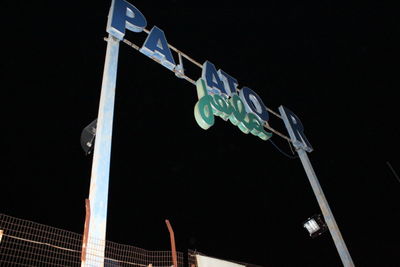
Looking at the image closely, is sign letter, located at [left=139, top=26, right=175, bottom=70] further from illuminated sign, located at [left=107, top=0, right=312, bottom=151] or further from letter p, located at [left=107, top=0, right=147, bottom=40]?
letter p, located at [left=107, top=0, right=147, bottom=40]

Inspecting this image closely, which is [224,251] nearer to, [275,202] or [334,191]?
[275,202]

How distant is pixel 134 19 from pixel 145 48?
0.64 meters

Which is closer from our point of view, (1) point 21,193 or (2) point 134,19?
(2) point 134,19

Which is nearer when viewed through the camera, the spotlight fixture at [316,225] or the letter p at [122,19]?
the letter p at [122,19]

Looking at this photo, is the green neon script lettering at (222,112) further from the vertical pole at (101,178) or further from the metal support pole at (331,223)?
the vertical pole at (101,178)

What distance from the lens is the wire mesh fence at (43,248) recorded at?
328cm

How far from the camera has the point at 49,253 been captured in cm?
348

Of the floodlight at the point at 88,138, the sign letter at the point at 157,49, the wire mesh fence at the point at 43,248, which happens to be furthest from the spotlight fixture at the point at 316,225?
the floodlight at the point at 88,138

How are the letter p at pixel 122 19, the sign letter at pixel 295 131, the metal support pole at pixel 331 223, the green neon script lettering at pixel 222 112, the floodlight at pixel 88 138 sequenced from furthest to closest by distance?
the sign letter at pixel 295 131 < the metal support pole at pixel 331 223 < the green neon script lettering at pixel 222 112 < the letter p at pixel 122 19 < the floodlight at pixel 88 138

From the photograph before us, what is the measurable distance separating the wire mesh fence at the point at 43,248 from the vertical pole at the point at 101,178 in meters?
0.02

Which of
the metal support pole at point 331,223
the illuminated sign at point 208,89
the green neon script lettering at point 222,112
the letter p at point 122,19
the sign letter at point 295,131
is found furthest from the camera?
the sign letter at point 295,131

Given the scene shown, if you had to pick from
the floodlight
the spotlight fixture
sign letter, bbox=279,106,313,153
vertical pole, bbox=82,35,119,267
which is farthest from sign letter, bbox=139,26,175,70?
the spotlight fixture

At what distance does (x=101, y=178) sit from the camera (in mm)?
3943

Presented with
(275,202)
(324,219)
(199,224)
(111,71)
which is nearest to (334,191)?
(275,202)
